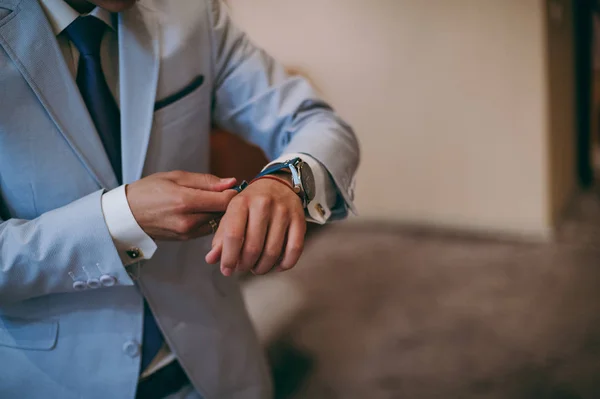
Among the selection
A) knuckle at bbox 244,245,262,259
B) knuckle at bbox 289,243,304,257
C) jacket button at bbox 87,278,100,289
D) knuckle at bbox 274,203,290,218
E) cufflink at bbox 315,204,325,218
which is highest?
knuckle at bbox 274,203,290,218

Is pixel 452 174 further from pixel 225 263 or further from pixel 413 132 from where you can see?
pixel 225 263

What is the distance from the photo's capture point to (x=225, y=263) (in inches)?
20.4

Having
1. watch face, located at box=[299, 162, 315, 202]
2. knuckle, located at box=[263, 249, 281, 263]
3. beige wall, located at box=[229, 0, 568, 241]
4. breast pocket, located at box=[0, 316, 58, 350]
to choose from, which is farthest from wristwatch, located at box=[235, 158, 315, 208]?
beige wall, located at box=[229, 0, 568, 241]

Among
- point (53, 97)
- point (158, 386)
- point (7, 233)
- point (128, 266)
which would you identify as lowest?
point (158, 386)

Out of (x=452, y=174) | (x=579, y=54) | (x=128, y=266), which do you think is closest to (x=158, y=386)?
(x=128, y=266)

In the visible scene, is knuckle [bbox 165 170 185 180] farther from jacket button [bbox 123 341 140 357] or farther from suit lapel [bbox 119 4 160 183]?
jacket button [bbox 123 341 140 357]

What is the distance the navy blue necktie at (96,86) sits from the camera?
2.16ft

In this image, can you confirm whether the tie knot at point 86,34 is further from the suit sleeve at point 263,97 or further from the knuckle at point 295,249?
the knuckle at point 295,249

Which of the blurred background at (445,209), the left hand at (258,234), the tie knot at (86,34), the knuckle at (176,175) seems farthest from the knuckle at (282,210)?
the blurred background at (445,209)

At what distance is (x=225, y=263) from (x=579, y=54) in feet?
11.4

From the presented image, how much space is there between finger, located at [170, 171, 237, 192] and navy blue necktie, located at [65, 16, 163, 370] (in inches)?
6.5

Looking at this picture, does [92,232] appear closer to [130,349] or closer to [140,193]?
[140,193]

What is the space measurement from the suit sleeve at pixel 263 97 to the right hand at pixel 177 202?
208mm

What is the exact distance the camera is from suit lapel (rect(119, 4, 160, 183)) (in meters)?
0.68
